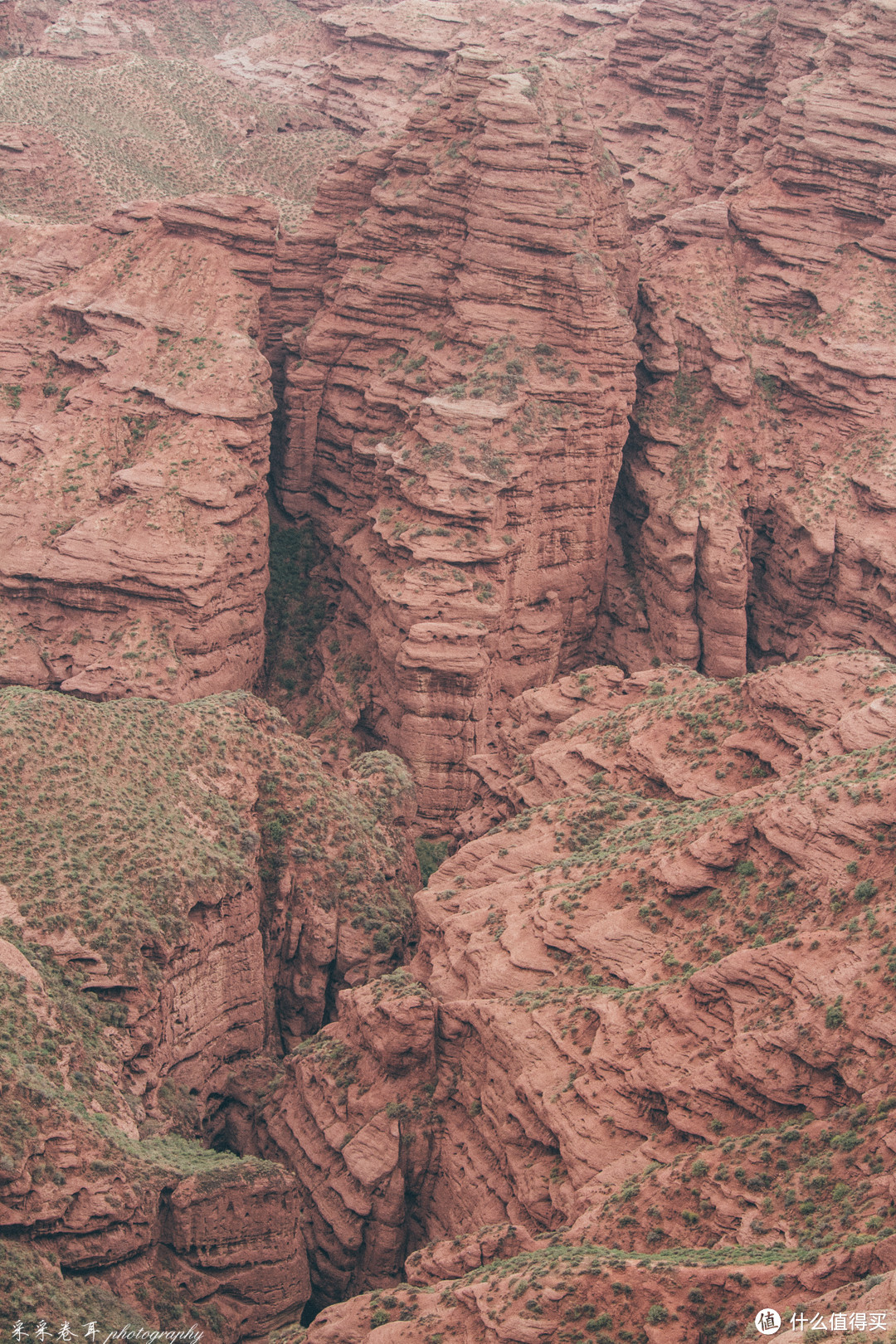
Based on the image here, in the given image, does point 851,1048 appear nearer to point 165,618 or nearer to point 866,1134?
point 866,1134

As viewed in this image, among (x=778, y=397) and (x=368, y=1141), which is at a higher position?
(x=778, y=397)

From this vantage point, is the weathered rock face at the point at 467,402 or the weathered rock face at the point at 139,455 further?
the weathered rock face at the point at 467,402

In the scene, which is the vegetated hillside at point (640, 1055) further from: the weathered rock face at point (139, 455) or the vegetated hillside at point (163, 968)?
the weathered rock face at point (139, 455)

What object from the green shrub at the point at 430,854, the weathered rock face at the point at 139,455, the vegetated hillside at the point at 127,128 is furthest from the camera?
the vegetated hillside at the point at 127,128

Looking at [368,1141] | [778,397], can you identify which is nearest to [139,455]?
[778,397]

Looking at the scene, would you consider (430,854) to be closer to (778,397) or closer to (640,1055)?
(640,1055)

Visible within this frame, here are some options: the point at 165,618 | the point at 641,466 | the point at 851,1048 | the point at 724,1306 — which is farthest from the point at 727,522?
the point at 724,1306

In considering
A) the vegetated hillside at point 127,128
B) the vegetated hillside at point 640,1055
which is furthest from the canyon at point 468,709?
the vegetated hillside at point 127,128

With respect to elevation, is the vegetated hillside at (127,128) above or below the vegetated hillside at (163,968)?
above
